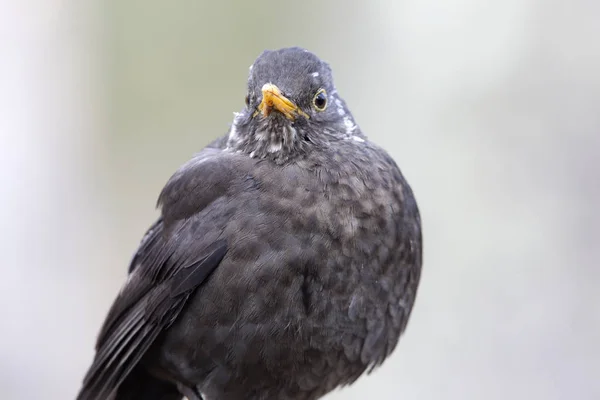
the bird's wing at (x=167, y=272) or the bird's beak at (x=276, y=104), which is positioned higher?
the bird's beak at (x=276, y=104)

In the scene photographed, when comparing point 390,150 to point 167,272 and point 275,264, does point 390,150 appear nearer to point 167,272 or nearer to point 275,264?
point 167,272

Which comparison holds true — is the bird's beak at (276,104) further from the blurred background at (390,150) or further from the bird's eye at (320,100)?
the blurred background at (390,150)

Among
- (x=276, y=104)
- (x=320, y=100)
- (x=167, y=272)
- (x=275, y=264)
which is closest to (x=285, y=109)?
(x=276, y=104)

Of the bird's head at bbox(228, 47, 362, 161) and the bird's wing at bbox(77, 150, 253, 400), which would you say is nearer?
the bird's wing at bbox(77, 150, 253, 400)

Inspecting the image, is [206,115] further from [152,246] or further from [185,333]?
[185,333]

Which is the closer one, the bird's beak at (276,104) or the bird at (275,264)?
the bird at (275,264)

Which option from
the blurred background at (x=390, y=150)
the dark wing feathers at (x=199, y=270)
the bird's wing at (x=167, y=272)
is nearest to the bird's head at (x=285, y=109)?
the bird's wing at (x=167, y=272)

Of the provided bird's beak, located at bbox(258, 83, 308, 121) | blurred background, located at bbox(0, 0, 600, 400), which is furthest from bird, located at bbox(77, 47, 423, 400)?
blurred background, located at bbox(0, 0, 600, 400)

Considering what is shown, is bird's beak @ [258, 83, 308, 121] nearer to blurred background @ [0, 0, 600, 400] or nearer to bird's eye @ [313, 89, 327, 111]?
bird's eye @ [313, 89, 327, 111]
